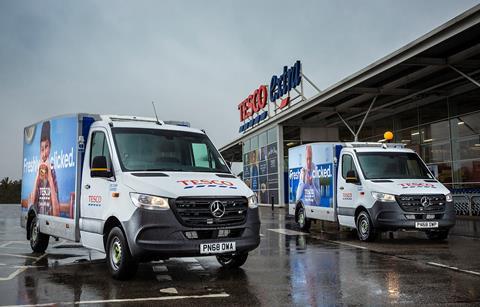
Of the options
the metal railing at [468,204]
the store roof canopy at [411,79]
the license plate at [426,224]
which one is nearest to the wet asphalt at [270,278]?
the license plate at [426,224]

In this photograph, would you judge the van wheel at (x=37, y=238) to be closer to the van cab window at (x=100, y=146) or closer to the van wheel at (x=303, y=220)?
the van cab window at (x=100, y=146)

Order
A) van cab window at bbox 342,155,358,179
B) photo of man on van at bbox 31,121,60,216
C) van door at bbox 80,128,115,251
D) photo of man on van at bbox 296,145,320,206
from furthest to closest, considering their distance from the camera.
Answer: photo of man on van at bbox 296,145,320,206 → van cab window at bbox 342,155,358,179 → photo of man on van at bbox 31,121,60,216 → van door at bbox 80,128,115,251

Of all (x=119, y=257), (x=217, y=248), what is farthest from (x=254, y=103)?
(x=217, y=248)

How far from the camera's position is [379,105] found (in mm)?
29469

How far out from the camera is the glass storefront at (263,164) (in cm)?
3784

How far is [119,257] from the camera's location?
7359 millimetres

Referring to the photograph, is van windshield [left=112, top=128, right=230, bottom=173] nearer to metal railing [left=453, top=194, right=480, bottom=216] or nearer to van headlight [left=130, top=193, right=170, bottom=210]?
van headlight [left=130, top=193, right=170, bottom=210]

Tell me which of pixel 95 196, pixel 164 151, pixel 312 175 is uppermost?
pixel 164 151

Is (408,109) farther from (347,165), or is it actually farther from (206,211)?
(206,211)

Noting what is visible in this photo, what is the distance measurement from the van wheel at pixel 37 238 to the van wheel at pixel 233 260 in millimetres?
4275

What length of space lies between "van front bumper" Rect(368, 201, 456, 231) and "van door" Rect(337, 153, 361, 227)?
3.50 feet

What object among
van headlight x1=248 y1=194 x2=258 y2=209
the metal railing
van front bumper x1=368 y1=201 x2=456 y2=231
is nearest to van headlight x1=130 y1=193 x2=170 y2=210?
van headlight x1=248 y1=194 x2=258 y2=209

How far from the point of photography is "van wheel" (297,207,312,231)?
16.5m

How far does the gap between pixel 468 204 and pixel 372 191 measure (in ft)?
36.3
